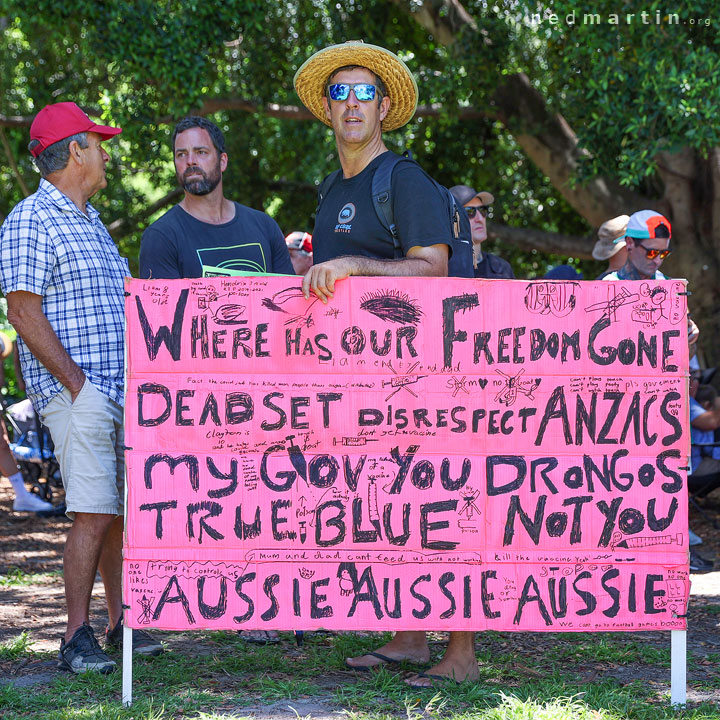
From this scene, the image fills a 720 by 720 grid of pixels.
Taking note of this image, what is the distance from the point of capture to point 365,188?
13.3 ft

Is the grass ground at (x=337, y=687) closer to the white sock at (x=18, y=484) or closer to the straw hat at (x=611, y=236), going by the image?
the straw hat at (x=611, y=236)

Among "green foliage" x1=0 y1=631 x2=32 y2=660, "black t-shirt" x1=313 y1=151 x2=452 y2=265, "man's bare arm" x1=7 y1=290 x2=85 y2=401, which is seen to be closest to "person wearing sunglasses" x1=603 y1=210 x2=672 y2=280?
"black t-shirt" x1=313 y1=151 x2=452 y2=265

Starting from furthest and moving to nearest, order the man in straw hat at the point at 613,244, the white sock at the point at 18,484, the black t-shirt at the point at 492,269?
the white sock at the point at 18,484, the man in straw hat at the point at 613,244, the black t-shirt at the point at 492,269

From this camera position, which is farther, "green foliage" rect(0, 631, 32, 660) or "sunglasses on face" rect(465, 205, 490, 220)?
"sunglasses on face" rect(465, 205, 490, 220)

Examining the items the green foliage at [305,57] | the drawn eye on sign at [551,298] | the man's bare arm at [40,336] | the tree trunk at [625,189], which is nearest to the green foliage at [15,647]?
the man's bare arm at [40,336]

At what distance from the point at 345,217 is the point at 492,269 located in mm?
2672

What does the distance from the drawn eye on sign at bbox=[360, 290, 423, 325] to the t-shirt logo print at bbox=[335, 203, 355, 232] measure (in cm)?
37

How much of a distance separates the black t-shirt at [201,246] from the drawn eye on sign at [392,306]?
0.87m

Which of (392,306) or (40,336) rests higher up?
(392,306)

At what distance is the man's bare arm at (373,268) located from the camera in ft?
12.3

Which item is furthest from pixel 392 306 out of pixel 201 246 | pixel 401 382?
pixel 201 246

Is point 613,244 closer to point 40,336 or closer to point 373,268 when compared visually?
point 373,268

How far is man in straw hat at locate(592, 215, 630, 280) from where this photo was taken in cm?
674

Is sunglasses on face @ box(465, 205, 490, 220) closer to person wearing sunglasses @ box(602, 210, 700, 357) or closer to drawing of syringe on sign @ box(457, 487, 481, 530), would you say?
person wearing sunglasses @ box(602, 210, 700, 357)
